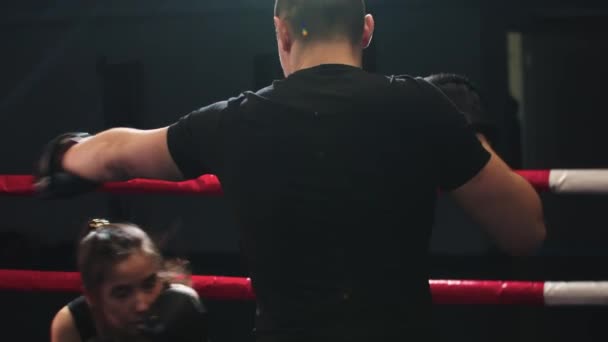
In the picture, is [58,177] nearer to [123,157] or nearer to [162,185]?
[123,157]

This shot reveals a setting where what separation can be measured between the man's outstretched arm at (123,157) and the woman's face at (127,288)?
258 millimetres

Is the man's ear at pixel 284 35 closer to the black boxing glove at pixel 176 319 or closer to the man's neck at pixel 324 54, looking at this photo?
the man's neck at pixel 324 54

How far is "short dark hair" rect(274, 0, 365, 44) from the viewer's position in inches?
42.3

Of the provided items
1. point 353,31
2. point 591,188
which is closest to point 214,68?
point 591,188

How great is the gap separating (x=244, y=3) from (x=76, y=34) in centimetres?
145

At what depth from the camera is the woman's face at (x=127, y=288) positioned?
55.5 inches

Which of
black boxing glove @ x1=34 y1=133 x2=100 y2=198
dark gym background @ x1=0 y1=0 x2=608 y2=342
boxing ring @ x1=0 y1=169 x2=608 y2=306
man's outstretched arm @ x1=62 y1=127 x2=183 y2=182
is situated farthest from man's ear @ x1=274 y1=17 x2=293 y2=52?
dark gym background @ x1=0 y1=0 x2=608 y2=342

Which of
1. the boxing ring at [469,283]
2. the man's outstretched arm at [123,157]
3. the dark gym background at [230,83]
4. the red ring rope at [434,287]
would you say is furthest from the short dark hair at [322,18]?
the dark gym background at [230,83]

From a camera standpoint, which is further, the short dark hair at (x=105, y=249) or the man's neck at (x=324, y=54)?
the short dark hair at (x=105, y=249)

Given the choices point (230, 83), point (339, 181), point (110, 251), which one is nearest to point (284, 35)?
point (339, 181)

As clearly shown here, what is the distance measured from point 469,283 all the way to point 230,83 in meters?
5.19

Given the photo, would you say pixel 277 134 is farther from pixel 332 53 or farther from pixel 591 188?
pixel 591 188

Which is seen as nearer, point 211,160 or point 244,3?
point 211,160

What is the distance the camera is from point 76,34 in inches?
279
